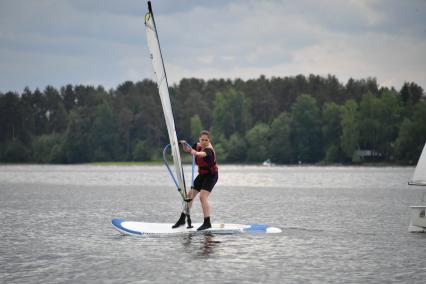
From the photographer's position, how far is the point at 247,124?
566ft

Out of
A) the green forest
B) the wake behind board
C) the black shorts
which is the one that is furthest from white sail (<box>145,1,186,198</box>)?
the green forest

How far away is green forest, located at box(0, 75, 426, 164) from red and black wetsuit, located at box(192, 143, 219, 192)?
11421cm

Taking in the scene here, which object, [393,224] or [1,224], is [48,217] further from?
[393,224]

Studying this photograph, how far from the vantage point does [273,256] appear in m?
16.8

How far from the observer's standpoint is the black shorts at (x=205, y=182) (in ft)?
63.0

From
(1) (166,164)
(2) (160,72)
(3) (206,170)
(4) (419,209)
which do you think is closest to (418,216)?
(4) (419,209)

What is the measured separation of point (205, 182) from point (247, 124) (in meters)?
154

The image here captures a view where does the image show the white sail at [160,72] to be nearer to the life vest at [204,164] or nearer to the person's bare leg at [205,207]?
the life vest at [204,164]

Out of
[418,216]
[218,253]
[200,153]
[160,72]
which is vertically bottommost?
[218,253]

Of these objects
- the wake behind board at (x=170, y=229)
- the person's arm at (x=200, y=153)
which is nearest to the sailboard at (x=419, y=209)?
the wake behind board at (x=170, y=229)

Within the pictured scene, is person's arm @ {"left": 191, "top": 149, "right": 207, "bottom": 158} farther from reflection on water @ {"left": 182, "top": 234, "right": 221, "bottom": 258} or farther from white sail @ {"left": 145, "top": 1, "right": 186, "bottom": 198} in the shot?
reflection on water @ {"left": 182, "top": 234, "right": 221, "bottom": 258}

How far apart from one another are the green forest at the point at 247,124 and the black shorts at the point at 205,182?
11420 centimetres

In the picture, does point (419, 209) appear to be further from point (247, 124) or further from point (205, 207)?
point (247, 124)

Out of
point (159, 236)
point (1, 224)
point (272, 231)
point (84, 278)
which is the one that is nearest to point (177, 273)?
point (84, 278)
